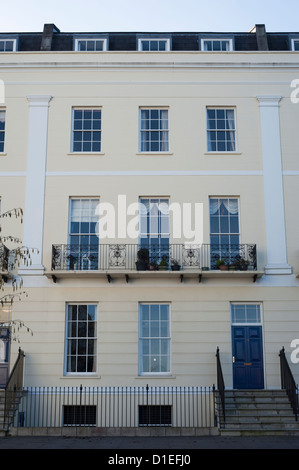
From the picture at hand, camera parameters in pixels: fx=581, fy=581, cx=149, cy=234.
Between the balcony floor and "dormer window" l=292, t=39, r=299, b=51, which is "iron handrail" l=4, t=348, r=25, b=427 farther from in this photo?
"dormer window" l=292, t=39, r=299, b=51

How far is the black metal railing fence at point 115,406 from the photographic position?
57.2 feet

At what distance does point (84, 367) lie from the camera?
18203 mm

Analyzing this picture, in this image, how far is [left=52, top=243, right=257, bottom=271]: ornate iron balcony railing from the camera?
18516 mm

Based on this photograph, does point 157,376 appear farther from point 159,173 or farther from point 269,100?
point 269,100

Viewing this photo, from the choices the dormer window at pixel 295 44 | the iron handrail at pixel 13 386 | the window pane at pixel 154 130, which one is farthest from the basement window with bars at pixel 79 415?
the dormer window at pixel 295 44

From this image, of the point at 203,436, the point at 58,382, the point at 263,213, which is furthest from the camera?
the point at 263,213

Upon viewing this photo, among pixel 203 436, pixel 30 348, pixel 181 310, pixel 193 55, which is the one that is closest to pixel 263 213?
pixel 181 310

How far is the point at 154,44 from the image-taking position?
21844mm

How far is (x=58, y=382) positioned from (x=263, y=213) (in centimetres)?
850

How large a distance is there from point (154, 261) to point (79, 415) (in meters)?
5.26

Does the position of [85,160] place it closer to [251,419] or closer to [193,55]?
[193,55]

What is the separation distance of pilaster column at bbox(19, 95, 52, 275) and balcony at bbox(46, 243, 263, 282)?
0.70 m

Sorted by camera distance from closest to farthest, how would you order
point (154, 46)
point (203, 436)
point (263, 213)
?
point (203, 436) → point (263, 213) → point (154, 46)

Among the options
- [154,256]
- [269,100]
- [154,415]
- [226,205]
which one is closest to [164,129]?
[226,205]
